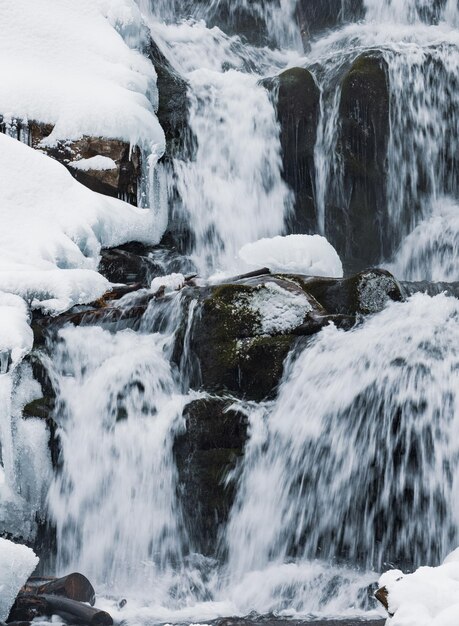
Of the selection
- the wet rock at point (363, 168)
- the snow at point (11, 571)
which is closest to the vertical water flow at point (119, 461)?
the snow at point (11, 571)

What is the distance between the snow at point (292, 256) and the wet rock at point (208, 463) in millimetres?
2249

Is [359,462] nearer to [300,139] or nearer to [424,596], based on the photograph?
[424,596]

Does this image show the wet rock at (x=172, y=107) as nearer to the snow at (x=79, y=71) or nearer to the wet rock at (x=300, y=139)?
the snow at (x=79, y=71)

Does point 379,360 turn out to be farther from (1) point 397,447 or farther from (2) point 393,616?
(2) point 393,616

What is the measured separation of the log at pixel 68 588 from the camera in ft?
14.8

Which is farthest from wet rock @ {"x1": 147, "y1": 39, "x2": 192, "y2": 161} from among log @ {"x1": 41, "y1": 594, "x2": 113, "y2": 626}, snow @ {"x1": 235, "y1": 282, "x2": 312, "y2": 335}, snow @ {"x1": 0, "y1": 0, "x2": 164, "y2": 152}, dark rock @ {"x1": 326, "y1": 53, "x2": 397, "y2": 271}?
log @ {"x1": 41, "y1": 594, "x2": 113, "y2": 626}

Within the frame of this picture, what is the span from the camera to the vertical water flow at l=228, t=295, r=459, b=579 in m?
4.94

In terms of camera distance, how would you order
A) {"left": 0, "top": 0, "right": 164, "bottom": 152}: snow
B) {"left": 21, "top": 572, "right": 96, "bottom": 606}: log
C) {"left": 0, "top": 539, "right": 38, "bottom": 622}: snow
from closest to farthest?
1. {"left": 0, "top": 539, "right": 38, "bottom": 622}: snow
2. {"left": 21, "top": 572, "right": 96, "bottom": 606}: log
3. {"left": 0, "top": 0, "right": 164, "bottom": 152}: snow

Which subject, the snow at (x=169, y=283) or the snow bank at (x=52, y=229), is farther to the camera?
the snow at (x=169, y=283)

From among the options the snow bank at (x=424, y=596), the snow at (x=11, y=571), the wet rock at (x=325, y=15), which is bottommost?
the snow at (x=11, y=571)

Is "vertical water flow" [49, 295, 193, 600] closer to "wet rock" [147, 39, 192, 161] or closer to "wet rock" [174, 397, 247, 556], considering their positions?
"wet rock" [174, 397, 247, 556]

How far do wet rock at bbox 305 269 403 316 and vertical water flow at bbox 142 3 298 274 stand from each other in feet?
9.51

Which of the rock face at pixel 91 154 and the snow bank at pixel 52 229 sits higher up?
the rock face at pixel 91 154

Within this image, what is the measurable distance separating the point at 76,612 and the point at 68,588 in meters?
0.27
